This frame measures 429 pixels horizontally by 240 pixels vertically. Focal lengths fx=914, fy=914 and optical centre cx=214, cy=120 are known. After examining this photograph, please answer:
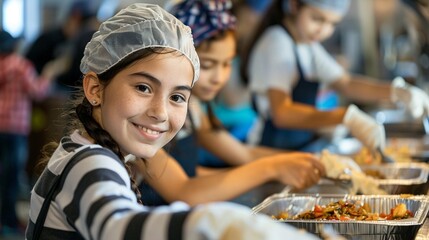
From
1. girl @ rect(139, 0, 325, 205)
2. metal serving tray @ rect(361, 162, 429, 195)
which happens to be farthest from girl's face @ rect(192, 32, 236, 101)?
metal serving tray @ rect(361, 162, 429, 195)

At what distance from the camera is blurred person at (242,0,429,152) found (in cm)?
380

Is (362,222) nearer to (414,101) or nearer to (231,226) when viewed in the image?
(231,226)

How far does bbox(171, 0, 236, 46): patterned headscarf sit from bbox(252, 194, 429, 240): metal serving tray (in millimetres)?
698

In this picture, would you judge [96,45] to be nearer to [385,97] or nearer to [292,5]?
[292,5]

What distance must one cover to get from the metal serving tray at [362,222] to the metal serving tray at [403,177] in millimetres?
351

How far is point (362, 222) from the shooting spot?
1.80m

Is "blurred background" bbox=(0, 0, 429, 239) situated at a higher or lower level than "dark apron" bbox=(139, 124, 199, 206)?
lower

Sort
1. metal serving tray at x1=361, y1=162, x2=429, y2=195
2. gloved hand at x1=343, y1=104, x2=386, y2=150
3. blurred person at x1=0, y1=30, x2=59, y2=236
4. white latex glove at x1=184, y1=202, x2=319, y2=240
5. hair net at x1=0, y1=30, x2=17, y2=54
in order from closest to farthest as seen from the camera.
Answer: white latex glove at x1=184, y1=202, x2=319, y2=240
metal serving tray at x1=361, y1=162, x2=429, y2=195
gloved hand at x1=343, y1=104, x2=386, y2=150
hair net at x1=0, y1=30, x2=17, y2=54
blurred person at x1=0, y1=30, x2=59, y2=236

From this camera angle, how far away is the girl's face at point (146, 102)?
1.51 meters

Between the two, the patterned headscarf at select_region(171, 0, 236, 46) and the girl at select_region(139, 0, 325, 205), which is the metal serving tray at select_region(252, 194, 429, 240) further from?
the patterned headscarf at select_region(171, 0, 236, 46)

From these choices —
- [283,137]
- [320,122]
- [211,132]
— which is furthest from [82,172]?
[283,137]

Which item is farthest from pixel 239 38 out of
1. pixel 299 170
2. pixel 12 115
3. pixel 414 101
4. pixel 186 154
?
pixel 12 115

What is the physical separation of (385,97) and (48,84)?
3484 millimetres

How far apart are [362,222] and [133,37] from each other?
1.96 ft
